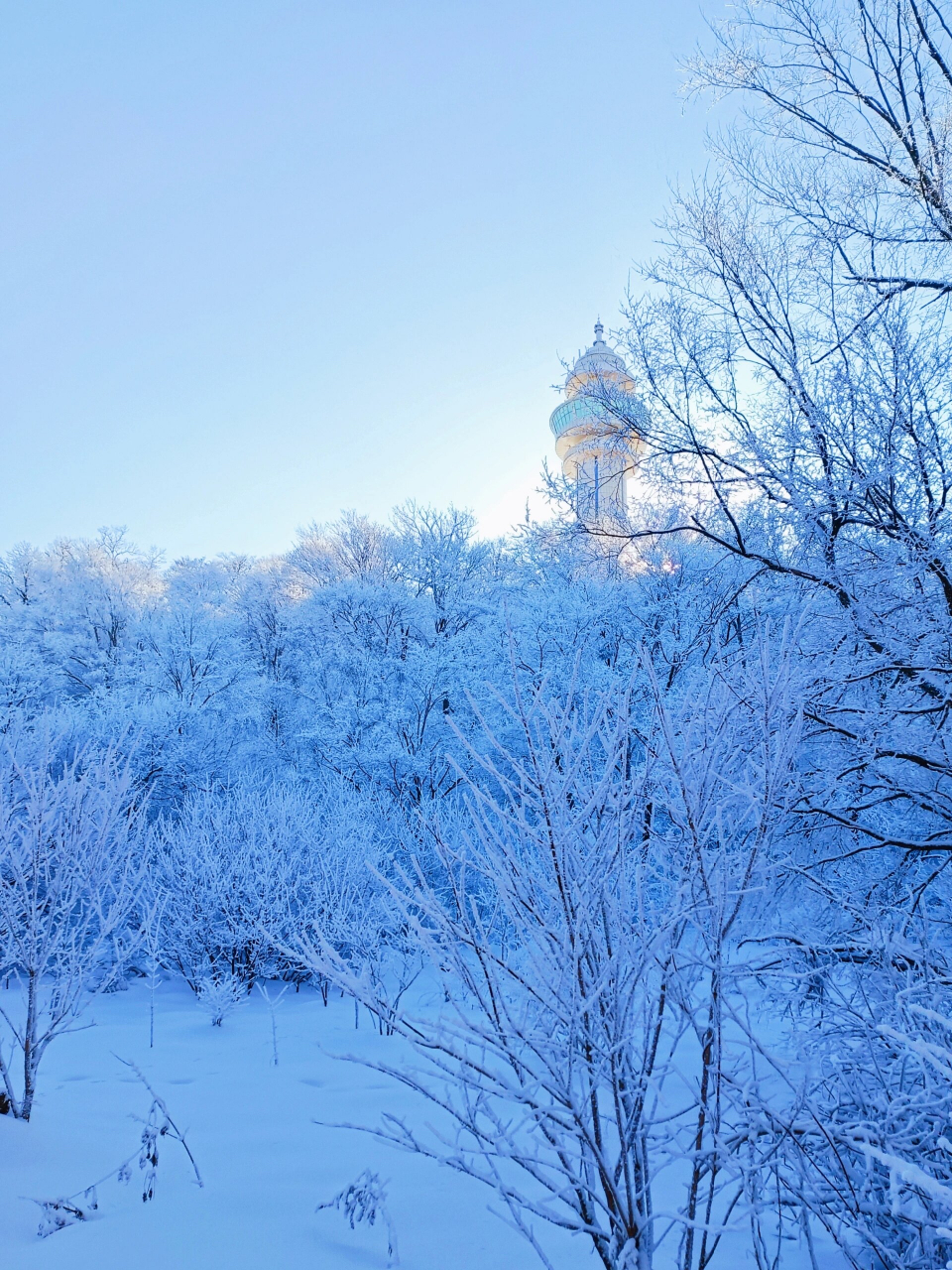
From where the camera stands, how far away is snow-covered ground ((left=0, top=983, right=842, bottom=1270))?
3.32 meters

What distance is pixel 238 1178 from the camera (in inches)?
165

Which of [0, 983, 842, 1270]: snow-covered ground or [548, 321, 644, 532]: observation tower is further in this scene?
[548, 321, 644, 532]: observation tower

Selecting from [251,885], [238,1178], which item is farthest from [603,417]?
[251,885]

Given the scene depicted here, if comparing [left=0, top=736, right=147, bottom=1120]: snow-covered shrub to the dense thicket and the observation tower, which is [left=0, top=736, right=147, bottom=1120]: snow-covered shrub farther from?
the observation tower

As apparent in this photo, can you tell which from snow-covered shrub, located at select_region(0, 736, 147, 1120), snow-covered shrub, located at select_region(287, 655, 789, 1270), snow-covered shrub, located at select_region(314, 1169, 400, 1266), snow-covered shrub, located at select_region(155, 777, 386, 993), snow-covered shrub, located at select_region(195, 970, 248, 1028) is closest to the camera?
snow-covered shrub, located at select_region(287, 655, 789, 1270)

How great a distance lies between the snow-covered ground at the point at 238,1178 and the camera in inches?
131

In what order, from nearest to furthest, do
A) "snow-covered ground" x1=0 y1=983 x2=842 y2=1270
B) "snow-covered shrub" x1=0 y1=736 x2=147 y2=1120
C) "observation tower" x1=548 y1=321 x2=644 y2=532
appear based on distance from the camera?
1. "snow-covered ground" x1=0 y1=983 x2=842 y2=1270
2. "snow-covered shrub" x1=0 y1=736 x2=147 y2=1120
3. "observation tower" x1=548 y1=321 x2=644 y2=532

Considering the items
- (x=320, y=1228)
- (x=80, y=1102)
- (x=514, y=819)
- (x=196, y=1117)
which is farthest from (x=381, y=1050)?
(x=514, y=819)

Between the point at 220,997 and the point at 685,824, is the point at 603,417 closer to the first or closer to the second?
the point at 685,824

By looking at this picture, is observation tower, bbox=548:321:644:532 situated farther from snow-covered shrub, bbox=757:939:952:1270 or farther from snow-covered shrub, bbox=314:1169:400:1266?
snow-covered shrub, bbox=314:1169:400:1266

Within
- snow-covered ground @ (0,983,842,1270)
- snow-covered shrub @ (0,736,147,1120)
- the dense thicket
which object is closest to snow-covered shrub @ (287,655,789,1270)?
the dense thicket

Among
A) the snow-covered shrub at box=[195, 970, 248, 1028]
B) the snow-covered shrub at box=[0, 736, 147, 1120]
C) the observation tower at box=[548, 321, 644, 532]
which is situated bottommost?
the snow-covered shrub at box=[195, 970, 248, 1028]

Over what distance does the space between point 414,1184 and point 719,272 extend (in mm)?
7254

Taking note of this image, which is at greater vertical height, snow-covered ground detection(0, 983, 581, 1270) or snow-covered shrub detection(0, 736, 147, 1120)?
snow-covered shrub detection(0, 736, 147, 1120)
